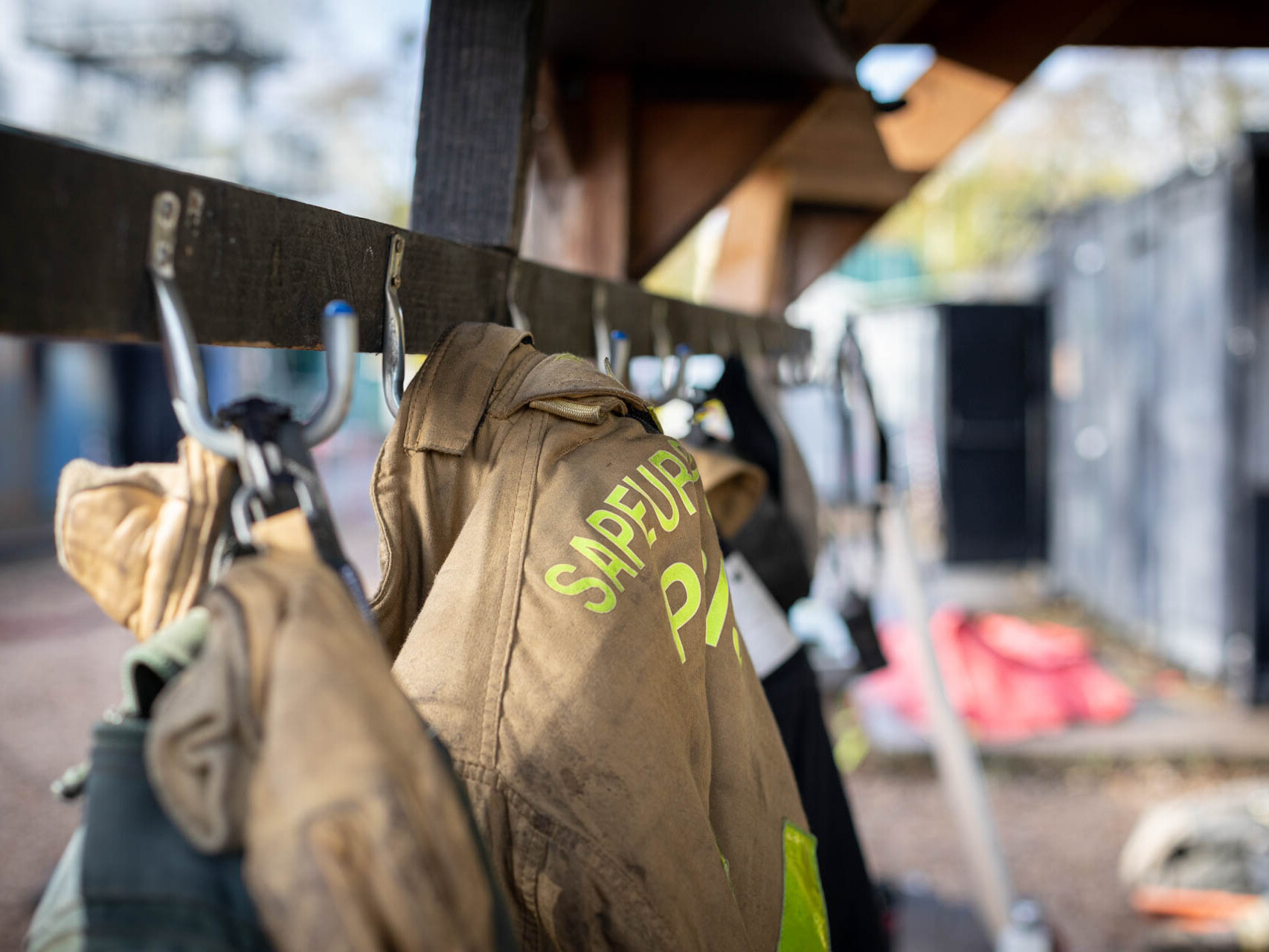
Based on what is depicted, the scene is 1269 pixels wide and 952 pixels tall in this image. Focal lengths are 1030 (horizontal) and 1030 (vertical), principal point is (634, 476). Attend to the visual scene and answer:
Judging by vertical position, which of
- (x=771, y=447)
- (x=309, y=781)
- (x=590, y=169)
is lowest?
(x=309, y=781)

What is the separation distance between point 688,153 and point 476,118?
71 centimetres

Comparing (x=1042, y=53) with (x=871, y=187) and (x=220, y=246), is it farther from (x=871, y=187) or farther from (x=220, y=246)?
(x=220, y=246)

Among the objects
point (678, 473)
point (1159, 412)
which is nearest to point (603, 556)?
point (678, 473)

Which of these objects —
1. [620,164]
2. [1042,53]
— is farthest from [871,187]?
[620,164]

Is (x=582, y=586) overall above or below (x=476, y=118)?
below

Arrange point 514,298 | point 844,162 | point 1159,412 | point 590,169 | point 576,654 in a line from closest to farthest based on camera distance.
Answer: point 576,654, point 514,298, point 590,169, point 844,162, point 1159,412

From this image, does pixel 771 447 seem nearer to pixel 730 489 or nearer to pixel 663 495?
pixel 730 489

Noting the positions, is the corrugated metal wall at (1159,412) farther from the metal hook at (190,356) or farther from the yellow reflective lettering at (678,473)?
the metal hook at (190,356)

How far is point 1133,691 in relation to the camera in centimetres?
446

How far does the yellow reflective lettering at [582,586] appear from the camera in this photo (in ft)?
1.88

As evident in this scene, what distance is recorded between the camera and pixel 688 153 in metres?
1.41

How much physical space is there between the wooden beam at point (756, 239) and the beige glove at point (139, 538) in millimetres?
1585

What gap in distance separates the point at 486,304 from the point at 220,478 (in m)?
0.21

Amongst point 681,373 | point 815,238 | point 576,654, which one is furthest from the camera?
point 815,238
